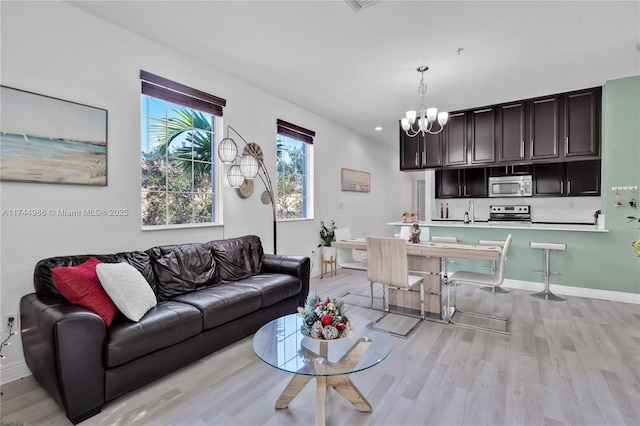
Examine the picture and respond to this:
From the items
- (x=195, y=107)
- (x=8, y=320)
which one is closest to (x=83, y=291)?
(x=8, y=320)

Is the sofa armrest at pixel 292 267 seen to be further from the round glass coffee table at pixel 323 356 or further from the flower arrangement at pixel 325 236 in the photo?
the flower arrangement at pixel 325 236

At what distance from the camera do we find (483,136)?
504cm

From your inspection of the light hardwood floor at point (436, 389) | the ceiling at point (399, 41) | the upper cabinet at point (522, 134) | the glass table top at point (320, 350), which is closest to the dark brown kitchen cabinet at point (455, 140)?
the upper cabinet at point (522, 134)

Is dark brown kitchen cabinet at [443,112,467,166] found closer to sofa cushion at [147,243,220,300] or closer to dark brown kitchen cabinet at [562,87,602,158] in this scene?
dark brown kitchen cabinet at [562,87,602,158]

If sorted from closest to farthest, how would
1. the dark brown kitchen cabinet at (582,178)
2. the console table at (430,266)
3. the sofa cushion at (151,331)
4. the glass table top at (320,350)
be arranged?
1. the glass table top at (320,350)
2. the sofa cushion at (151,331)
3. the console table at (430,266)
4. the dark brown kitchen cabinet at (582,178)

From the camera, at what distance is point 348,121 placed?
601 centimetres

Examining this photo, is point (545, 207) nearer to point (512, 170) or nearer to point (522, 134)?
point (512, 170)

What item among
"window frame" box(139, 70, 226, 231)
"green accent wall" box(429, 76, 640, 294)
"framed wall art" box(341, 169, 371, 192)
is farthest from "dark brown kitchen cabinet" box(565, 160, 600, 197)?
"window frame" box(139, 70, 226, 231)

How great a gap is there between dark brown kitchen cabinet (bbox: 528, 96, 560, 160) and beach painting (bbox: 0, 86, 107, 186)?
5.40 meters

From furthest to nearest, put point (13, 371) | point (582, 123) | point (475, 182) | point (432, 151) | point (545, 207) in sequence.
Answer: point (475, 182) → point (545, 207) → point (432, 151) → point (582, 123) → point (13, 371)

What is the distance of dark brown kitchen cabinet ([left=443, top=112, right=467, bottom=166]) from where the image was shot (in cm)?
520

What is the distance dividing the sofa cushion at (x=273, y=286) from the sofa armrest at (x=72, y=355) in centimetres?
129

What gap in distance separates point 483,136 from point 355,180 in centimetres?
254

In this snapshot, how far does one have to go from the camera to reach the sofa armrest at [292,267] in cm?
349
